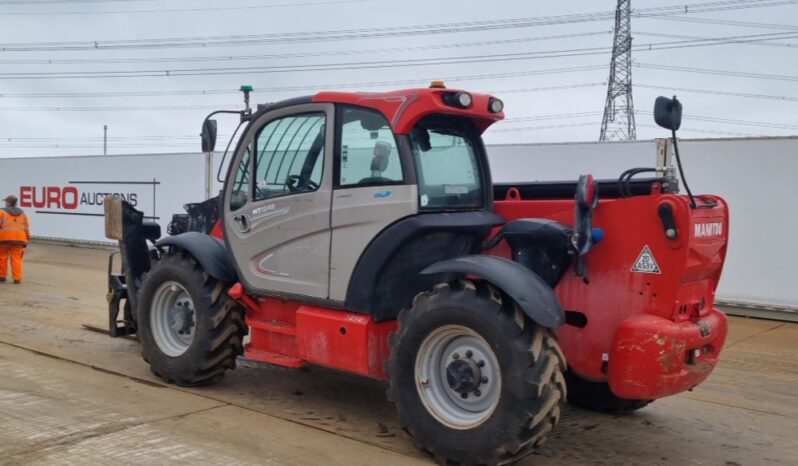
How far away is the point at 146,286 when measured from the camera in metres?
6.69

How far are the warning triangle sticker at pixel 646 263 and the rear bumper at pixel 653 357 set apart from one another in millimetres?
277

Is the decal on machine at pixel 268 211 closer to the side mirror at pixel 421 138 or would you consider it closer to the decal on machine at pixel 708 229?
the side mirror at pixel 421 138

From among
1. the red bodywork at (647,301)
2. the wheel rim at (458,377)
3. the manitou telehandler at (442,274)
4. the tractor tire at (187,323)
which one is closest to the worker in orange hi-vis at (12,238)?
the tractor tire at (187,323)

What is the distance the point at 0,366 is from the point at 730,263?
9.67 metres

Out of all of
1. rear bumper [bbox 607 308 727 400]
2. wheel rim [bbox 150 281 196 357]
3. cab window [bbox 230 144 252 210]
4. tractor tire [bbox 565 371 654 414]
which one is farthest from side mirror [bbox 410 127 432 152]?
wheel rim [bbox 150 281 196 357]

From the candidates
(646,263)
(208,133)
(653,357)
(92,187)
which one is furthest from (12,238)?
(653,357)

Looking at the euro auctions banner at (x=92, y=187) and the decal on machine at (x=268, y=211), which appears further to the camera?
the euro auctions banner at (x=92, y=187)

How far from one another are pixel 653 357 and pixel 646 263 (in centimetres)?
57

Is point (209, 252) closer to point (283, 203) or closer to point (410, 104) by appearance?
point (283, 203)

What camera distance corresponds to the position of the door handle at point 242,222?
607cm

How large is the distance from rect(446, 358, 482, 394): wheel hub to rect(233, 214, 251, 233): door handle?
219cm

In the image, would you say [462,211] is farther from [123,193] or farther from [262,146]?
[123,193]

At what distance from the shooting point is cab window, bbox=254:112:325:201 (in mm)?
5652

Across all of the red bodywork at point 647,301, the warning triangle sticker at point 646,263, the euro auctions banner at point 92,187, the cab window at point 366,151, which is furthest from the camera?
the euro auctions banner at point 92,187
